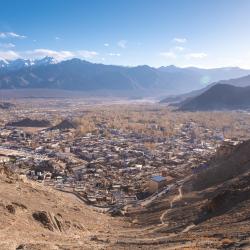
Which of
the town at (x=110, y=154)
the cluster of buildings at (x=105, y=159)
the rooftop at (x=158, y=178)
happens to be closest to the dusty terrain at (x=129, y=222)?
the town at (x=110, y=154)

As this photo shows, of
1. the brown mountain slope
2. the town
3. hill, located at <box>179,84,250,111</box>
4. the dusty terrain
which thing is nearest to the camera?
the dusty terrain

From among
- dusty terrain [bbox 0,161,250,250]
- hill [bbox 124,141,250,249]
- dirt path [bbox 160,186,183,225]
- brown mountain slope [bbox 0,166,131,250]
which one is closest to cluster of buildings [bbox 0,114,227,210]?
dirt path [bbox 160,186,183,225]

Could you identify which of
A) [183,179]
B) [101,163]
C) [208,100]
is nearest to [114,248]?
[183,179]

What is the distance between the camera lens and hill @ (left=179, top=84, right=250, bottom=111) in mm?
158812

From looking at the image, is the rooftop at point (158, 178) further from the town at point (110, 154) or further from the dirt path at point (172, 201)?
the dirt path at point (172, 201)

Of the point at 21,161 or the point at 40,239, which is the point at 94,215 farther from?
the point at 21,161

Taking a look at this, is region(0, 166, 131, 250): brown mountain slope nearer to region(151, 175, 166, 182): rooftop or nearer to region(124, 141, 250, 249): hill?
region(124, 141, 250, 249): hill

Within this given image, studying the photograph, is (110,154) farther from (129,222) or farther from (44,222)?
(44,222)

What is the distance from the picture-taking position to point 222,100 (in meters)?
164

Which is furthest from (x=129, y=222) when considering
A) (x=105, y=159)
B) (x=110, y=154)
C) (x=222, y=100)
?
(x=222, y=100)

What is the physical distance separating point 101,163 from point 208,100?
367 feet

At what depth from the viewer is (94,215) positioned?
33.8m

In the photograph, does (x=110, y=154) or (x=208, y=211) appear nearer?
(x=208, y=211)

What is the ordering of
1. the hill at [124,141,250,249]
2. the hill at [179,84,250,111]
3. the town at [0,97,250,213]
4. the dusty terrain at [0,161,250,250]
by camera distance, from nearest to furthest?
1. the hill at [124,141,250,249]
2. the dusty terrain at [0,161,250,250]
3. the town at [0,97,250,213]
4. the hill at [179,84,250,111]
